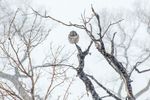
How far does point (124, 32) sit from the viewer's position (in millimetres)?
23062

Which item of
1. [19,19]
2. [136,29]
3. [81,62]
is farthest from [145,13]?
[81,62]

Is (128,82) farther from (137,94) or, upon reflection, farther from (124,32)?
(124,32)

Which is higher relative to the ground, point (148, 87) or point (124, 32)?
point (124, 32)

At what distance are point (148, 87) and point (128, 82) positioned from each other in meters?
18.3

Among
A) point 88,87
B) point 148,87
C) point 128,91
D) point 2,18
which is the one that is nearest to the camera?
point 128,91

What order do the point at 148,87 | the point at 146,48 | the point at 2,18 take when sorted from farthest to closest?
the point at 146,48, the point at 148,87, the point at 2,18

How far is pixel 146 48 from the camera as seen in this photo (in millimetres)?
22828

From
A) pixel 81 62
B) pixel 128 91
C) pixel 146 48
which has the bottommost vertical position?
pixel 128 91

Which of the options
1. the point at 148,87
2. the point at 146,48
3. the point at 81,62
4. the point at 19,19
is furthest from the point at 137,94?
the point at 81,62

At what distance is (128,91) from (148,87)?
60.0 feet

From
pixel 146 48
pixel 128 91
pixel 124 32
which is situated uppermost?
pixel 124 32

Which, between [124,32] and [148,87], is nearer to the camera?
[148,87]

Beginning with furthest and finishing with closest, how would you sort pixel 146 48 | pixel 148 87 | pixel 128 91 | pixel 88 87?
1. pixel 146 48
2. pixel 148 87
3. pixel 88 87
4. pixel 128 91

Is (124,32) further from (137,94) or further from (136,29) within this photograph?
(137,94)
